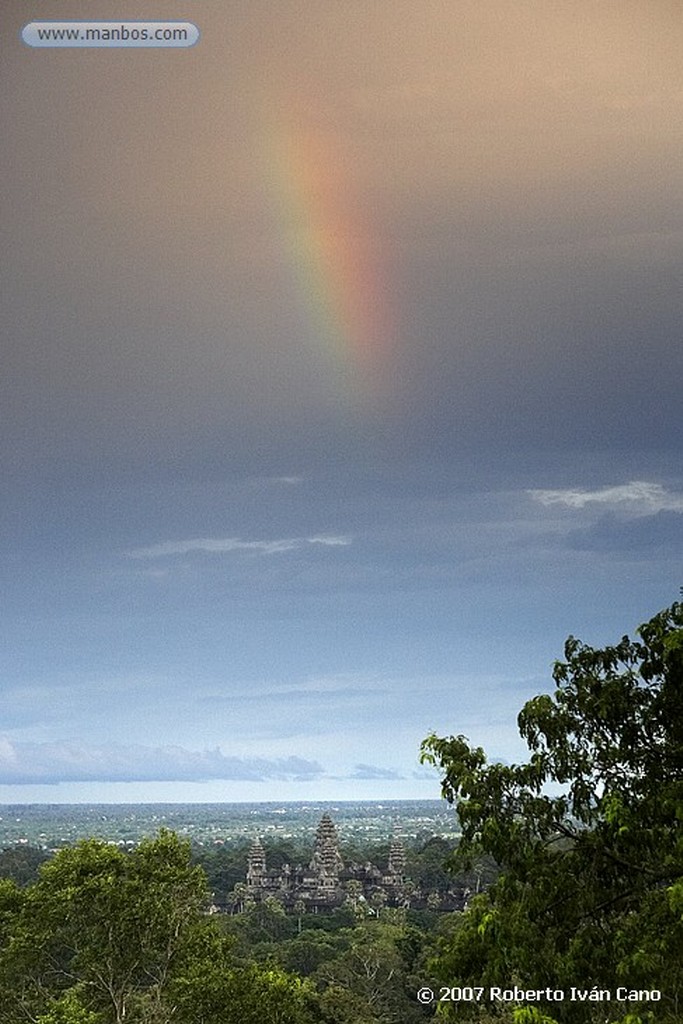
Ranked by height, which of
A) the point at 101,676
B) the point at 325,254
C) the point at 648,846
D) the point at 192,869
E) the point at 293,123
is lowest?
the point at 192,869

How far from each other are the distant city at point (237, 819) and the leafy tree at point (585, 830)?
95.1 inches

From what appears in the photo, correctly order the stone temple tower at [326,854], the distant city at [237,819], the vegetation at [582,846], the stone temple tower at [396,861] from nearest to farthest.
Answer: the vegetation at [582,846], the distant city at [237,819], the stone temple tower at [396,861], the stone temple tower at [326,854]

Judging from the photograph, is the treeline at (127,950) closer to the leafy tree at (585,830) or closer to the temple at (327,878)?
the leafy tree at (585,830)

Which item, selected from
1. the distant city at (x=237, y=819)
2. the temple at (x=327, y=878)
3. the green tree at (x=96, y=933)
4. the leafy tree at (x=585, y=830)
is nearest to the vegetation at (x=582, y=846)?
the leafy tree at (x=585, y=830)

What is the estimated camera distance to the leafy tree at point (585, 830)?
2008 mm

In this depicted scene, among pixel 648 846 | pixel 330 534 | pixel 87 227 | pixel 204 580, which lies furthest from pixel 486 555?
pixel 648 846

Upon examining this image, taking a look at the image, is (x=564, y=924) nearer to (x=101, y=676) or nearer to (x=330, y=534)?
(x=330, y=534)

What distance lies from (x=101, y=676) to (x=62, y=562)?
66cm

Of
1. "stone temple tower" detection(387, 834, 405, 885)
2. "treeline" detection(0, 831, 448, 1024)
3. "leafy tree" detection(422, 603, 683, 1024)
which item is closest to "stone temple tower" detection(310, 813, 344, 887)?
"stone temple tower" detection(387, 834, 405, 885)

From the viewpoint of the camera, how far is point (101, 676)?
561 cm

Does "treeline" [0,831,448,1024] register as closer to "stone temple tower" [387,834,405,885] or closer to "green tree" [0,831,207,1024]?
"green tree" [0,831,207,1024]

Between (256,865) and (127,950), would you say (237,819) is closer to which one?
(256,865)

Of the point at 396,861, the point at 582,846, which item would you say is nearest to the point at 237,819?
the point at 396,861

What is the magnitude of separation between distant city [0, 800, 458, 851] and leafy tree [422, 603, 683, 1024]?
242cm
